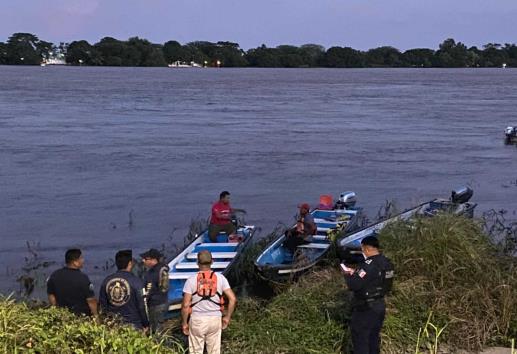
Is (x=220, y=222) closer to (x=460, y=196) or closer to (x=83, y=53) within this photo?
(x=460, y=196)

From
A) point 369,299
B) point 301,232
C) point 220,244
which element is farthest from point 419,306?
point 220,244

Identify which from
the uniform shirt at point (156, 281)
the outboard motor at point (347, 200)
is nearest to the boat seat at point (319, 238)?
the outboard motor at point (347, 200)

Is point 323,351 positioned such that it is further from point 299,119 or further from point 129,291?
point 299,119

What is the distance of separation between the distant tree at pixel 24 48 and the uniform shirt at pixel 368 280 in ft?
593

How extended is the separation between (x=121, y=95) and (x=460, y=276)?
2709 inches

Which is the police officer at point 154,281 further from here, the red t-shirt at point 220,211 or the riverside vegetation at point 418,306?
the red t-shirt at point 220,211

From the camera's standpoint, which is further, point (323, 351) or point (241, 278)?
point (241, 278)

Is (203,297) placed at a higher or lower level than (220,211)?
higher

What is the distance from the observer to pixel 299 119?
53.2 m

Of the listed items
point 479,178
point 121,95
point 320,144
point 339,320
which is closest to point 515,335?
point 339,320

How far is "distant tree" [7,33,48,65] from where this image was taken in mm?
→ 182000

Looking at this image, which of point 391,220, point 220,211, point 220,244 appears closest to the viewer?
point 391,220

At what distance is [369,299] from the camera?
8.30 m

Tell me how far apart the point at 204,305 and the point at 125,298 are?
2.98 ft
